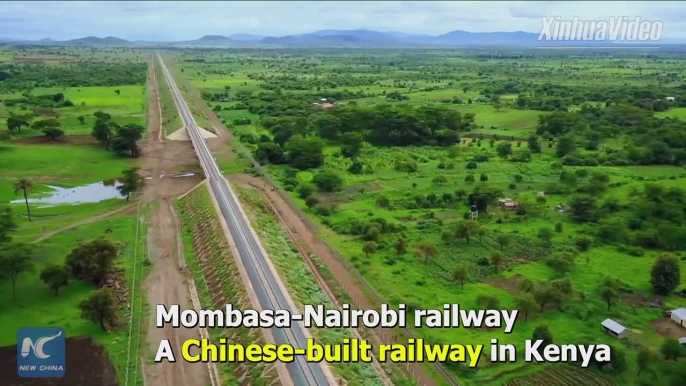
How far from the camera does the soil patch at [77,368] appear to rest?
2497 cm

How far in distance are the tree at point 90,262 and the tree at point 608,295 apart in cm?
3018

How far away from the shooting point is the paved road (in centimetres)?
2342

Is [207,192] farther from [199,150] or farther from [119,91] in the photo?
[119,91]

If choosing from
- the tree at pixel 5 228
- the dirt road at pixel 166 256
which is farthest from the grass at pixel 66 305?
the tree at pixel 5 228

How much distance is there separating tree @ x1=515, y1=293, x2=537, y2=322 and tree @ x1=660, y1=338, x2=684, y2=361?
644 centimetres

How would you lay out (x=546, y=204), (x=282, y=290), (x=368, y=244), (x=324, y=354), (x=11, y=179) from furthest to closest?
(x=11, y=179) → (x=546, y=204) → (x=368, y=244) → (x=282, y=290) → (x=324, y=354)

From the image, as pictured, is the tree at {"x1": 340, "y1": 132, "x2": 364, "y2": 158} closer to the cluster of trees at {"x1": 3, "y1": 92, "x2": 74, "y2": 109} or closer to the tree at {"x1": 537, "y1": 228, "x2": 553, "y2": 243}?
the tree at {"x1": 537, "y1": 228, "x2": 553, "y2": 243}

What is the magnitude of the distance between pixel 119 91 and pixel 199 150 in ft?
210

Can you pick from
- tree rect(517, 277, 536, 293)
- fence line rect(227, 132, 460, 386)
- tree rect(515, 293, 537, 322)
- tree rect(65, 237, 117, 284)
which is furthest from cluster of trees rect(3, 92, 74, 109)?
tree rect(515, 293, 537, 322)

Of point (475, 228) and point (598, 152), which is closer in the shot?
point (475, 228)

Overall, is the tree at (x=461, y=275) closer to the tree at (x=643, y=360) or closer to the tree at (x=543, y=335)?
the tree at (x=543, y=335)

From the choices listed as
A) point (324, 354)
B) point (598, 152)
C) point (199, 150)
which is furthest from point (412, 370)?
→ point (598, 152)

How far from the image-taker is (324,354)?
2472 centimetres

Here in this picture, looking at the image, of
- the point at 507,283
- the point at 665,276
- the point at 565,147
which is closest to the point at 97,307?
the point at 507,283
